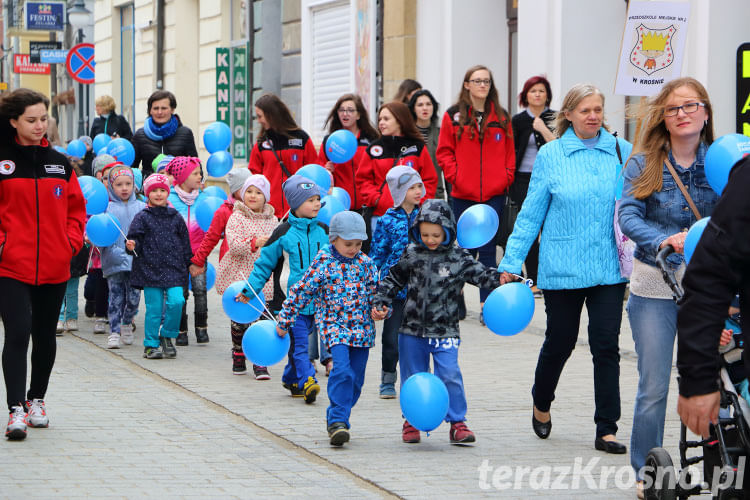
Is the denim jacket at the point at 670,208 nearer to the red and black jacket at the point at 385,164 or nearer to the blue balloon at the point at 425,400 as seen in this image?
the blue balloon at the point at 425,400

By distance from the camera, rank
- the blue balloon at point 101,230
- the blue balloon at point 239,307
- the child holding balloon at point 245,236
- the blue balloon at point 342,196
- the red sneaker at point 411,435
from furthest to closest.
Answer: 1. the blue balloon at point 101,230
2. the blue balloon at point 342,196
3. the child holding balloon at point 245,236
4. the blue balloon at point 239,307
5. the red sneaker at point 411,435

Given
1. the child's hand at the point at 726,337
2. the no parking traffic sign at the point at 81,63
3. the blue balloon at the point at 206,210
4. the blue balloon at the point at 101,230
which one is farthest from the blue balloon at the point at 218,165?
the no parking traffic sign at the point at 81,63

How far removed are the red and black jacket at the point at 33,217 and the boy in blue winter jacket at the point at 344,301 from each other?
1337 millimetres

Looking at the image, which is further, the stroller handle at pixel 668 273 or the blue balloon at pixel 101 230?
the blue balloon at pixel 101 230

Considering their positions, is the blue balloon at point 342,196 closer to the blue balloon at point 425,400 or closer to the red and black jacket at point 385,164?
the red and black jacket at point 385,164

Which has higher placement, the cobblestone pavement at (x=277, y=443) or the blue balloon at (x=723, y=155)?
the blue balloon at (x=723, y=155)

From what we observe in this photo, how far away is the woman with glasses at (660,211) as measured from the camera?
5.50 m

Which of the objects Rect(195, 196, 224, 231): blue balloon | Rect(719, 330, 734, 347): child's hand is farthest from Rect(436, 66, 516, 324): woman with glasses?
Rect(719, 330, 734, 347): child's hand

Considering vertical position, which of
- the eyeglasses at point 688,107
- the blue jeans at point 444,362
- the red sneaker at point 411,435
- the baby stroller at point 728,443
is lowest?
the red sneaker at point 411,435

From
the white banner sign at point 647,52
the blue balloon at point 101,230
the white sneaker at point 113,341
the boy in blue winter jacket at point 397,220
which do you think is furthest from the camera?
the white sneaker at point 113,341

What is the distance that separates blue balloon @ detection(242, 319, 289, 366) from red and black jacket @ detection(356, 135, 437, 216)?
3.17 metres

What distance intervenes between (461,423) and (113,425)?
204cm

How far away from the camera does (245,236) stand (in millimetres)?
9430

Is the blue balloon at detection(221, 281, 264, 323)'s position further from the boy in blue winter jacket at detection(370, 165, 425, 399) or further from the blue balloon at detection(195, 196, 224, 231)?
Answer: the blue balloon at detection(195, 196, 224, 231)
